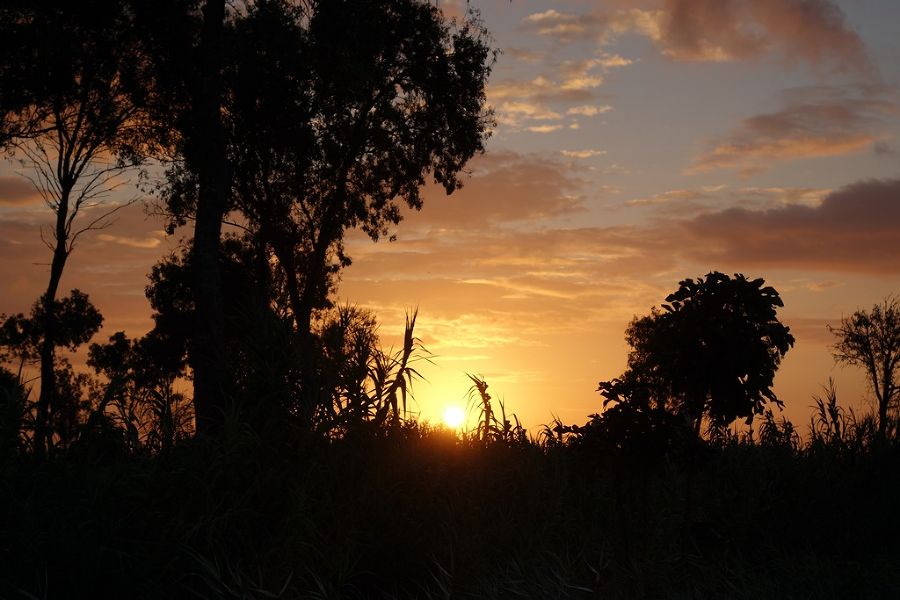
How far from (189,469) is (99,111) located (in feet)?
58.3

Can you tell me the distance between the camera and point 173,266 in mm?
37562

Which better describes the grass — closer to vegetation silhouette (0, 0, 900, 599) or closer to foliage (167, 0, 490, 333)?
vegetation silhouette (0, 0, 900, 599)

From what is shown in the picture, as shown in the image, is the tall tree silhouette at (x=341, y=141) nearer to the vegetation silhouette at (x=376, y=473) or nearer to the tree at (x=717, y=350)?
the vegetation silhouette at (x=376, y=473)

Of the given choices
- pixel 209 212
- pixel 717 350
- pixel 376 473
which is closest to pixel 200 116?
pixel 209 212

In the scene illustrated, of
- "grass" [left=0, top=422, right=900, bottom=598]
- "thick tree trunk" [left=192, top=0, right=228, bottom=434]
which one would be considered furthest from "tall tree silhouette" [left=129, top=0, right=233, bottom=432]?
"grass" [left=0, top=422, right=900, bottom=598]

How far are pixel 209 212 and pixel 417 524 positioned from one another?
32.1 feet

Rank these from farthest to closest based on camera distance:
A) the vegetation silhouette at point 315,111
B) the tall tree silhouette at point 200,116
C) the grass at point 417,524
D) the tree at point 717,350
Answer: the vegetation silhouette at point 315,111 → the tall tree silhouette at point 200,116 → the tree at point 717,350 → the grass at point 417,524

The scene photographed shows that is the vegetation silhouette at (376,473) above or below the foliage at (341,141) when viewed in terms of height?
below

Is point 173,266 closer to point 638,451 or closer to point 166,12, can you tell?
point 166,12

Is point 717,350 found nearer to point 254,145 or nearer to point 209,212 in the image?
point 209,212

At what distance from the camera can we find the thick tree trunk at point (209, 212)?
18.3m

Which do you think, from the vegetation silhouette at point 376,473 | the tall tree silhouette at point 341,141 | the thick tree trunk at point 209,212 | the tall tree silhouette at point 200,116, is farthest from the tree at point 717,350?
the tall tree silhouette at point 341,141

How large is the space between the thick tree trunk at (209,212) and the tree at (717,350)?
8609 millimetres

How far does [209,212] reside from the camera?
19.3 metres
